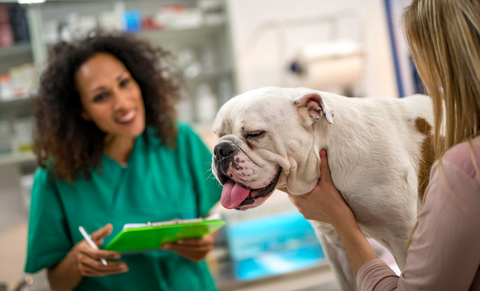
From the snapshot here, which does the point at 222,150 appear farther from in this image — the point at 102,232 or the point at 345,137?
the point at 102,232

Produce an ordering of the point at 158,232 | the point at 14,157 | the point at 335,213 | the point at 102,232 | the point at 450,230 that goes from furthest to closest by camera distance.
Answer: the point at 14,157 → the point at 102,232 → the point at 158,232 → the point at 335,213 → the point at 450,230

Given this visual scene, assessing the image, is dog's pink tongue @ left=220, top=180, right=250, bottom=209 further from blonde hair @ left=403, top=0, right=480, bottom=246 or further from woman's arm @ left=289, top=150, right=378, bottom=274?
blonde hair @ left=403, top=0, right=480, bottom=246

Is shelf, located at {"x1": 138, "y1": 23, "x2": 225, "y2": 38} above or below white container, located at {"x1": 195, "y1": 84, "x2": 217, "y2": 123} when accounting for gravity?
above

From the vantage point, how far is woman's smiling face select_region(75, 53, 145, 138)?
1.16m

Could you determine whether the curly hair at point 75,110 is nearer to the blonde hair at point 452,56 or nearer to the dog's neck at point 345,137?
the dog's neck at point 345,137

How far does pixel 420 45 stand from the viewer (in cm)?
56

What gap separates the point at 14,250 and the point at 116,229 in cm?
168

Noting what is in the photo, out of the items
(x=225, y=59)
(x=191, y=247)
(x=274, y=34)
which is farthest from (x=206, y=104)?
(x=191, y=247)

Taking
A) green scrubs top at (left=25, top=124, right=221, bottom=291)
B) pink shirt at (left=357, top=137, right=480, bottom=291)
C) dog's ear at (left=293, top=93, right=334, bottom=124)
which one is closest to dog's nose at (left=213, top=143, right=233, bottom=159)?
dog's ear at (left=293, top=93, right=334, bottom=124)

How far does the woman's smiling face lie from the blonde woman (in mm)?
855

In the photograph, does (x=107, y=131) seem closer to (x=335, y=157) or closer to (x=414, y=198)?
(x=335, y=157)

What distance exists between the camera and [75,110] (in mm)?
1260

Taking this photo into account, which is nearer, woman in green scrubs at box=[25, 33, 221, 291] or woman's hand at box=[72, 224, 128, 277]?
woman's hand at box=[72, 224, 128, 277]

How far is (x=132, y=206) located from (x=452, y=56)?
1.01m
